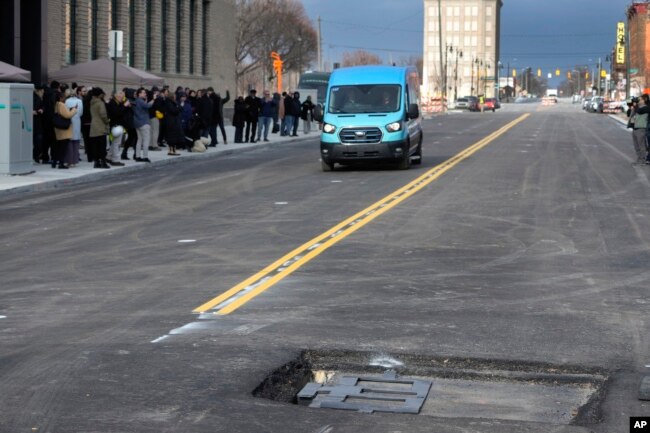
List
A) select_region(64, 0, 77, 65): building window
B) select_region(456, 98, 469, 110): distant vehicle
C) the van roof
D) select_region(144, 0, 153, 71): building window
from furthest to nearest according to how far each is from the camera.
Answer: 1. select_region(456, 98, 469, 110): distant vehicle
2. select_region(144, 0, 153, 71): building window
3. select_region(64, 0, 77, 65): building window
4. the van roof

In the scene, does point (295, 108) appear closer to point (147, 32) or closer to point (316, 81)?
point (147, 32)

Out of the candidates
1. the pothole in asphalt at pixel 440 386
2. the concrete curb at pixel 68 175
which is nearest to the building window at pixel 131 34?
the concrete curb at pixel 68 175

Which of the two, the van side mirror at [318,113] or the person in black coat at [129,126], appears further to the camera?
the person in black coat at [129,126]

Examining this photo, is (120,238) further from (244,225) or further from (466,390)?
(466,390)

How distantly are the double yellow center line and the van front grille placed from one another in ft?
10.9

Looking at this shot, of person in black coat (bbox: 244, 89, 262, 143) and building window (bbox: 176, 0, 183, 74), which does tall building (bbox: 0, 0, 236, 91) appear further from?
person in black coat (bbox: 244, 89, 262, 143)

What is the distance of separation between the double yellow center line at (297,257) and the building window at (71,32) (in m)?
24.6

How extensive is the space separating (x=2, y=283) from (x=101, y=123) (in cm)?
1517

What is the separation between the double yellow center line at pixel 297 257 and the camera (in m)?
10.5

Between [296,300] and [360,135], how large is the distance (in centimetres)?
1618

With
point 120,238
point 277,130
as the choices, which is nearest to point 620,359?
point 120,238

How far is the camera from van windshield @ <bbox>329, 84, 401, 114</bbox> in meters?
27.3

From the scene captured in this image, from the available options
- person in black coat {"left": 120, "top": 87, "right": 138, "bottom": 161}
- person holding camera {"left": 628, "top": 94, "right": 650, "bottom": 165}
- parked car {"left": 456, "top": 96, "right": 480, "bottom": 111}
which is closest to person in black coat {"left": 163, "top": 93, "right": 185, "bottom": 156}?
person in black coat {"left": 120, "top": 87, "right": 138, "bottom": 161}

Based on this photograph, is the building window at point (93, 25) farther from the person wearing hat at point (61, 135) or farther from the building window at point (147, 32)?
the person wearing hat at point (61, 135)
